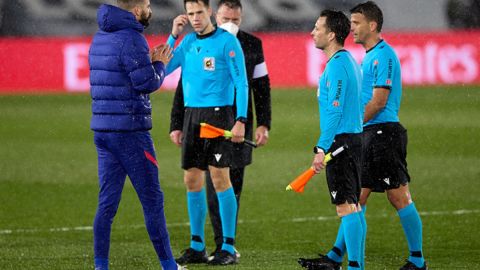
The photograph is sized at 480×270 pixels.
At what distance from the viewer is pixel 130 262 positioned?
26.2ft

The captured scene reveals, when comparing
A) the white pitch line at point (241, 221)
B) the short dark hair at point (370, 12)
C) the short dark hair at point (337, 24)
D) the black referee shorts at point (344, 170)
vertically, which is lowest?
the white pitch line at point (241, 221)

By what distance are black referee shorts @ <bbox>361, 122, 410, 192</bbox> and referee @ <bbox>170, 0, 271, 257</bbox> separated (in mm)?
1015

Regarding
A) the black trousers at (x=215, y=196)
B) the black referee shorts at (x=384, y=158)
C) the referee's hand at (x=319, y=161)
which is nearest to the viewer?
the referee's hand at (x=319, y=161)

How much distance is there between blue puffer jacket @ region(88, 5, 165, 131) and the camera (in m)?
6.70

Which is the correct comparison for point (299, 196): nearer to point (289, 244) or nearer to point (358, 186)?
point (289, 244)

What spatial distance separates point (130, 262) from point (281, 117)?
590 inches

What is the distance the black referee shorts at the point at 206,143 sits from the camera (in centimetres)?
804

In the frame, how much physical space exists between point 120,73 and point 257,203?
5.00m

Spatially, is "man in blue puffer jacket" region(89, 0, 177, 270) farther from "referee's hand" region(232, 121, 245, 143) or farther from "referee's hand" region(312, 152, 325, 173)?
"referee's hand" region(232, 121, 245, 143)

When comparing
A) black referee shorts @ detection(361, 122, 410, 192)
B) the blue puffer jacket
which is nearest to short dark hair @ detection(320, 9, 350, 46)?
black referee shorts @ detection(361, 122, 410, 192)

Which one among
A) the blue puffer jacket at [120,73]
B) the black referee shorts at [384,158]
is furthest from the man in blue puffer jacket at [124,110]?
the black referee shorts at [384,158]

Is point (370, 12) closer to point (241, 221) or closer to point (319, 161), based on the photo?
point (319, 161)

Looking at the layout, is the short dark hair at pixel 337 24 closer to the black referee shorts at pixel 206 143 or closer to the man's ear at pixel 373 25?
the man's ear at pixel 373 25

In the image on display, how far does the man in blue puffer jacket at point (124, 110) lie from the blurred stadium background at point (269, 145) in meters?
0.95
